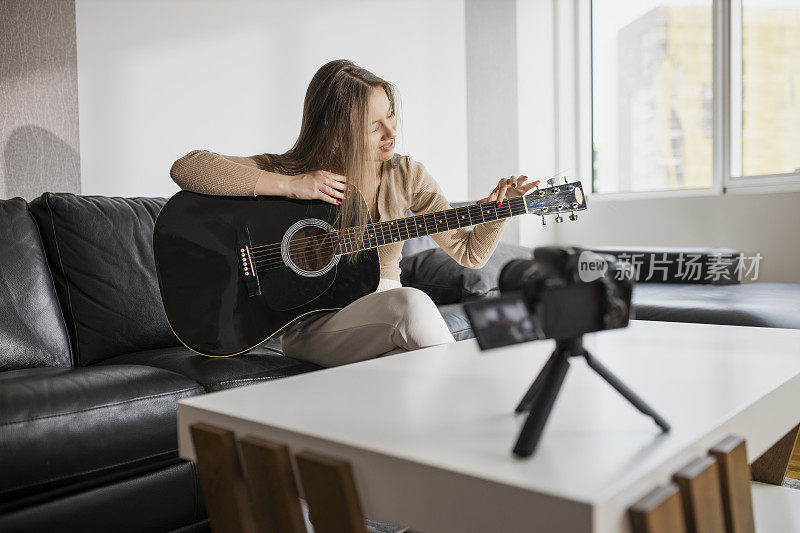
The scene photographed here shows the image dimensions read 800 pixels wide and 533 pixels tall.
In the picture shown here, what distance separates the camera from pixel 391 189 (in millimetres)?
1901

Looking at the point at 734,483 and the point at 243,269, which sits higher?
the point at 243,269

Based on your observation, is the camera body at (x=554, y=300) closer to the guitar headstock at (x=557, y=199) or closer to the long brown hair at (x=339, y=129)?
the guitar headstock at (x=557, y=199)

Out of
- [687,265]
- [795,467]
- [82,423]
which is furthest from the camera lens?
[687,265]

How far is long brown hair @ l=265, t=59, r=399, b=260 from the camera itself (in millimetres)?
1825

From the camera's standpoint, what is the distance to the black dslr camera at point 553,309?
2.24 feet

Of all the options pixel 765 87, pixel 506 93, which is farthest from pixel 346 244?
pixel 765 87

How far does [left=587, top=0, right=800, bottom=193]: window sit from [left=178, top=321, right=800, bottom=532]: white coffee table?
8.73ft

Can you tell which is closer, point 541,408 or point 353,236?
point 541,408

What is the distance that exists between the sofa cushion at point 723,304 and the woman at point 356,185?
79cm

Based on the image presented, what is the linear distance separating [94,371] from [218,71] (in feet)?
5.48

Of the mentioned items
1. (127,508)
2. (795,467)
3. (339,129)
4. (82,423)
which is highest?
(339,129)

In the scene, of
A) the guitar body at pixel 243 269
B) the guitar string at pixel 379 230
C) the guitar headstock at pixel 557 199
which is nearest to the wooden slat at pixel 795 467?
the guitar headstock at pixel 557 199

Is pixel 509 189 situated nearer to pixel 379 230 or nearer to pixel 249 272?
pixel 379 230

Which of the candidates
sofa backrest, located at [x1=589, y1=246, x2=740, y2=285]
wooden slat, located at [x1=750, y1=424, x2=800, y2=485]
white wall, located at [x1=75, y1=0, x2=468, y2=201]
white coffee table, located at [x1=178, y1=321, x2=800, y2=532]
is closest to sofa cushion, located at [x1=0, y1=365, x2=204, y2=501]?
white coffee table, located at [x1=178, y1=321, x2=800, y2=532]
